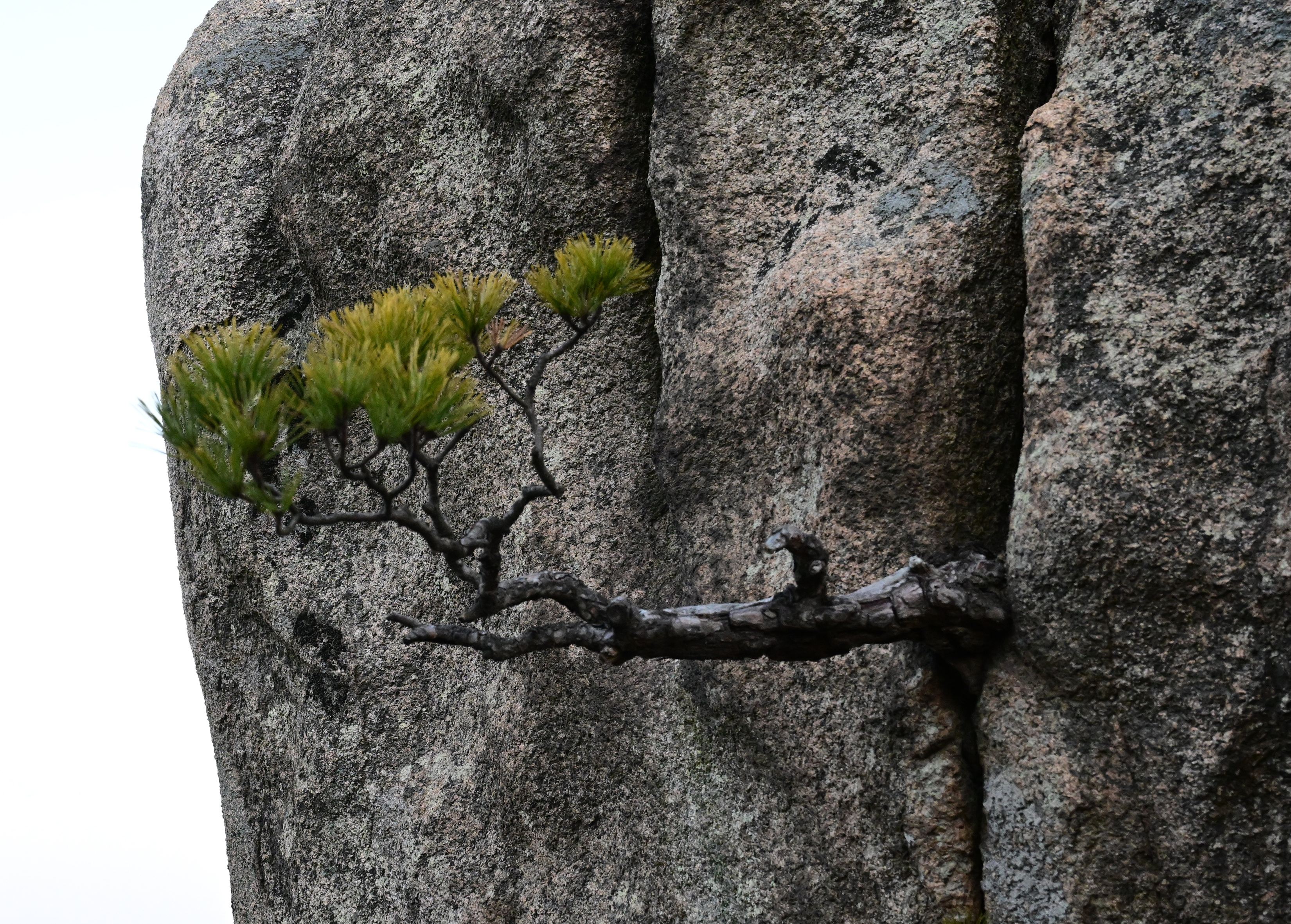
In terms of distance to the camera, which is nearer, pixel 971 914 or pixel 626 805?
pixel 971 914

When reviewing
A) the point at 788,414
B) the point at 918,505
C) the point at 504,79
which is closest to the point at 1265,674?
the point at 918,505

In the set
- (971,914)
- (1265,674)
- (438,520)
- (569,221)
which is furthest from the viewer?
(569,221)

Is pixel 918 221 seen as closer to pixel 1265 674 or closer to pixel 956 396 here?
pixel 956 396

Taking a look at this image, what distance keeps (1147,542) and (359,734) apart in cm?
320

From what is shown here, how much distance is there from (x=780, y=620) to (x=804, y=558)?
0.75 ft

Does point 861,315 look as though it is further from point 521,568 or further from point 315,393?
point 521,568

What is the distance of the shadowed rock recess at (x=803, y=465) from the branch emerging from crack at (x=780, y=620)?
0.14m

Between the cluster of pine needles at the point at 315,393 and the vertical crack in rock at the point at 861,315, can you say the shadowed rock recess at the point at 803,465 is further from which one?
the cluster of pine needles at the point at 315,393

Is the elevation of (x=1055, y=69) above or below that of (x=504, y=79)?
below

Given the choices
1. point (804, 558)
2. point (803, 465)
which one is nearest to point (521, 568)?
point (803, 465)

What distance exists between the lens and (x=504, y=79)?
4645mm

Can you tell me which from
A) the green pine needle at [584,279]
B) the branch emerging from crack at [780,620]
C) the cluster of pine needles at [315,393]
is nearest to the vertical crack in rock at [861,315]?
the branch emerging from crack at [780,620]

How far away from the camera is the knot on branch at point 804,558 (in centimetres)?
285

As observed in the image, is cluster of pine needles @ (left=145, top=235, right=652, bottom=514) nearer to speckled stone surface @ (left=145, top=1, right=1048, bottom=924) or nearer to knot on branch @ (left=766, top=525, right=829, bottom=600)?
knot on branch @ (left=766, top=525, right=829, bottom=600)
